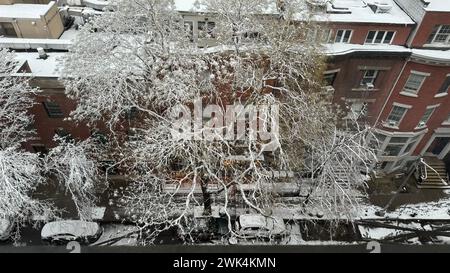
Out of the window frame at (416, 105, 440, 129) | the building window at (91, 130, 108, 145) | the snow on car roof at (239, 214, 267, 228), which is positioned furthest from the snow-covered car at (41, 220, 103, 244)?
the window frame at (416, 105, 440, 129)

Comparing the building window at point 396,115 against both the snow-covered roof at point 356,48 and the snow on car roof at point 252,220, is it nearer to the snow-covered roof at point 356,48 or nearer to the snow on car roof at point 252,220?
the snow-covered roof at point 356,48

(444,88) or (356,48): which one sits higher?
(356,48)

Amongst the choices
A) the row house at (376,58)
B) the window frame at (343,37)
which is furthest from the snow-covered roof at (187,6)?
the window frame at (343,37)

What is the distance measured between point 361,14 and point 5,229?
27.9 meters

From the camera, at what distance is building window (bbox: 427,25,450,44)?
69.1 feet

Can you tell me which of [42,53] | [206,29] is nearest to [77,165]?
[42,53]

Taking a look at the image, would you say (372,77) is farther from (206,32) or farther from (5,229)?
(5,229)

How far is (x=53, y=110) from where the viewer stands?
2252cm

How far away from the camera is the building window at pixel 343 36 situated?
21547mm

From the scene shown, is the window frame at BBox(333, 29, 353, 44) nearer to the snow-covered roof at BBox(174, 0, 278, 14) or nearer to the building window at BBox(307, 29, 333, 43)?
the building window at BBox(307, 29, 333, 43)

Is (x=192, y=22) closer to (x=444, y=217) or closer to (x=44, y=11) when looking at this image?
(x=44, y=11)

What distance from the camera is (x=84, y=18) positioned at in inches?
934

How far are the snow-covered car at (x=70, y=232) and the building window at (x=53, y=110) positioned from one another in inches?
291

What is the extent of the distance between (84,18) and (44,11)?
8.79 feet
